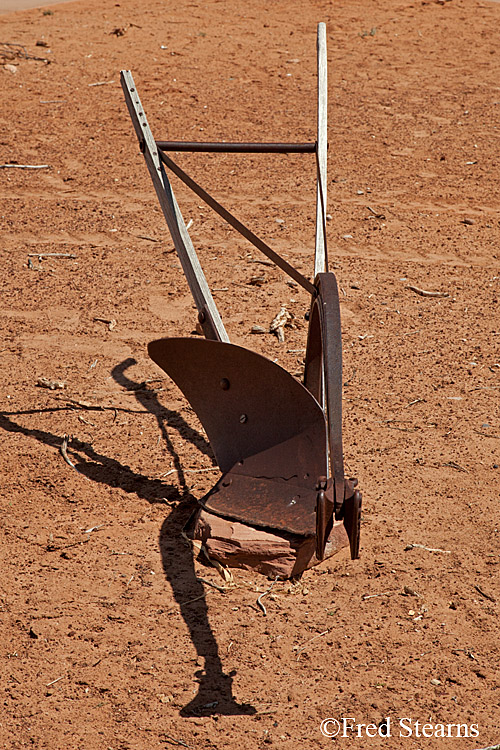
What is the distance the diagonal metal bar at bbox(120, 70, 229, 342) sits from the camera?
2773 millimetres

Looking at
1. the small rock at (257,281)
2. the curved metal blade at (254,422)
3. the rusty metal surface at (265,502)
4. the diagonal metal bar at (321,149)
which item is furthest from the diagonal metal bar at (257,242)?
the small rock at (257,281)

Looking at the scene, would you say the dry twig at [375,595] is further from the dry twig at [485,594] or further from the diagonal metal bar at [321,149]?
the diagonal metal bar at [321,149]

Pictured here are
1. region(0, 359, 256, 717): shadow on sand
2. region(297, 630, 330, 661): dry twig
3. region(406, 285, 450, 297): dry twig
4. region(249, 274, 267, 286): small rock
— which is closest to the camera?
region(0, 359, 256, 717): shadow on sand

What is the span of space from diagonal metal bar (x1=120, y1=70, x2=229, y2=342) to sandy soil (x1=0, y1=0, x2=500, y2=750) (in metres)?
0.66

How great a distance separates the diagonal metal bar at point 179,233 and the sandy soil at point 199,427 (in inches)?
26.1

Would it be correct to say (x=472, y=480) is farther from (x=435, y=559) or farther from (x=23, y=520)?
(x=23, y=520)

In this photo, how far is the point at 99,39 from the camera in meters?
8.77

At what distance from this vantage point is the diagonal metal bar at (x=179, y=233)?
109 inches

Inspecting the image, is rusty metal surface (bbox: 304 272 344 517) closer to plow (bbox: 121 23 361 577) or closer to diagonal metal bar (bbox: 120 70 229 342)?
plow (bbox: 121 23 361 577)

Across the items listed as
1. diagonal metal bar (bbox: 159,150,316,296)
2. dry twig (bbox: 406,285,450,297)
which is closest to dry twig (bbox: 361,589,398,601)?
diagonal metal bar (bbox: 159,150,316,296)

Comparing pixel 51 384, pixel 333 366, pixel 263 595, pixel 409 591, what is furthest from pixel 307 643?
pixel 51 384

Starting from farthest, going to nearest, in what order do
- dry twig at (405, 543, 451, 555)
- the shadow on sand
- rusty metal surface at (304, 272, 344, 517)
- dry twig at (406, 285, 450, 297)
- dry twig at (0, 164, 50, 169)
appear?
dry twig at (0, 164, 50, 169) < dry twig at (406, 285, 450, 297) < dry twig at (405, 543, 451, 555) < the shadow on sand < rusty metal surface at (304, 272, 344, 517)

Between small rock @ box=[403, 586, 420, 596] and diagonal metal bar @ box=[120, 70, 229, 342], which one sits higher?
diagonal metal bar @ box=[120, 70, 229, 342]

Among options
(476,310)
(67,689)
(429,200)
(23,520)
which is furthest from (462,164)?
(67,689)
